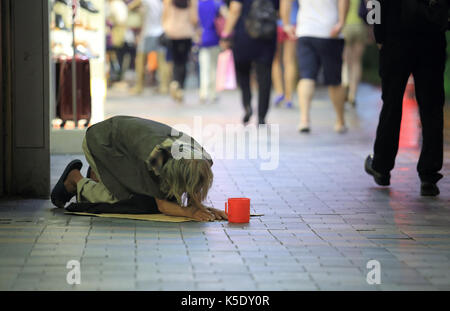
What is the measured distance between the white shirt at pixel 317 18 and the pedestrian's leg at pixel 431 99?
4030mm

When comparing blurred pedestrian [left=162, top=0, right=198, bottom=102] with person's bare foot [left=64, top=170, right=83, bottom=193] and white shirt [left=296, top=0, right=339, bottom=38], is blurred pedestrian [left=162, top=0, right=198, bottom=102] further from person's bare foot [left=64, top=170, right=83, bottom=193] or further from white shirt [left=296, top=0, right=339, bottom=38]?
person's bare foot [left=64, top=170, right=83, bottom=193]

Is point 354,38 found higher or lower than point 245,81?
higher

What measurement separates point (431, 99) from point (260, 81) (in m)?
5.14

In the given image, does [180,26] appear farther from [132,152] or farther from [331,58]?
[132,152]

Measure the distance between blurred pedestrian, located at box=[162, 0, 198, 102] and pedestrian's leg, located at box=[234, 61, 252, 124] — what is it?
11.0ft

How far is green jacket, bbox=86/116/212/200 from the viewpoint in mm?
6367

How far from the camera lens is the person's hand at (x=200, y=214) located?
21.5 ft

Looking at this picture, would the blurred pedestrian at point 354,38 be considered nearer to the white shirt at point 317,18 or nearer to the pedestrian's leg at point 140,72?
the white shirt at point 317,18

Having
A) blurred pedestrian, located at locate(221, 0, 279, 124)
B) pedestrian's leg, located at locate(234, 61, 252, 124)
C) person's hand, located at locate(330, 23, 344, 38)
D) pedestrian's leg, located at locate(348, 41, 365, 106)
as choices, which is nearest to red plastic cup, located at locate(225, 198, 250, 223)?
person's hand, located at locate(330, 23, 344, 38)

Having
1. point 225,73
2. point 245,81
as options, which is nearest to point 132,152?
point 245,81

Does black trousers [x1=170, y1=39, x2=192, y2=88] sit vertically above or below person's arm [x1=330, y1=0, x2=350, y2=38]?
below

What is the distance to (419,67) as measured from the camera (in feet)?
25.6
